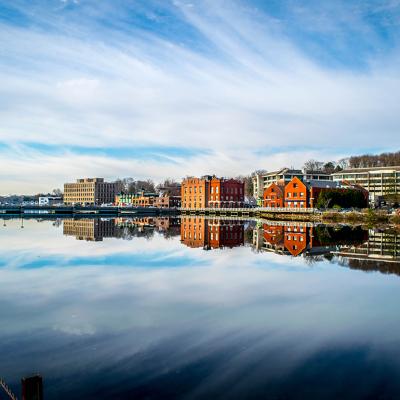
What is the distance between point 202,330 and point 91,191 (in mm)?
163350

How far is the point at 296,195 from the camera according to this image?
7544 cm

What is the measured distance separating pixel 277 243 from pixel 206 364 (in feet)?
85.5

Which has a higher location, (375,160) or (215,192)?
(375,160)

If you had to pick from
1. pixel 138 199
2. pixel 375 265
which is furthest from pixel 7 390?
pixel 138 199

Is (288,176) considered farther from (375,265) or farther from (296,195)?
(375,265)

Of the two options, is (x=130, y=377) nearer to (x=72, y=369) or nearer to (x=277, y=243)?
(x=72, y=369)

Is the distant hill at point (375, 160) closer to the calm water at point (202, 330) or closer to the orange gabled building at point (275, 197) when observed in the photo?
the orange gabled building at point (275, 197)

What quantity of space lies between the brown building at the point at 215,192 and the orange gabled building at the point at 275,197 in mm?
20137

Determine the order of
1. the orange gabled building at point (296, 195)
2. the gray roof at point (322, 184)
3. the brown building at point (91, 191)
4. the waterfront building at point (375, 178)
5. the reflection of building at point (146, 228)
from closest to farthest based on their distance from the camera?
the reflection of building at point (146, 228) → the orange gabled building at point (296, 195) → the gray roof at point (322, 184) → the waterfront building at point (375, 178) → the brown building at point (91, 191)

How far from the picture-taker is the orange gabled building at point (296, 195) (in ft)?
242

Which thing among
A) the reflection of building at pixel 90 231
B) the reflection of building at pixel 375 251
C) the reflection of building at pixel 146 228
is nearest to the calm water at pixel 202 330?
the reflection of building at pixel 375 251

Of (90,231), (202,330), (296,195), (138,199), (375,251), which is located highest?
(138,199)

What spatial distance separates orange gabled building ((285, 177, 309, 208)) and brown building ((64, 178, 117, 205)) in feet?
345

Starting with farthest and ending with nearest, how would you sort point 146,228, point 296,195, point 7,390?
point 296,195, point 146,228, point 7,390
